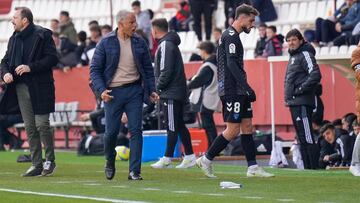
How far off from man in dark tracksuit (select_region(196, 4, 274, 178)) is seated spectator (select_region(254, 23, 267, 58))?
956 cm

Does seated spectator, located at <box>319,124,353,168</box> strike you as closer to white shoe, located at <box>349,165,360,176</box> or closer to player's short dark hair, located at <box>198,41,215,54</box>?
white shoe, located at <box>349,165,360,176</box>

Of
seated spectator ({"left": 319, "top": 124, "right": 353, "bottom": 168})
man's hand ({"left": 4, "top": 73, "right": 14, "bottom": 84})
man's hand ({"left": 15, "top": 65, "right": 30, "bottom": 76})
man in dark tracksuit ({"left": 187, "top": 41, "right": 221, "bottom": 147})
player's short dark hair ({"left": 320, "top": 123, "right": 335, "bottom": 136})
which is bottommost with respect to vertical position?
seated spectator ({"left": 319, "top": 124, "right": 353, "bottom": 168})

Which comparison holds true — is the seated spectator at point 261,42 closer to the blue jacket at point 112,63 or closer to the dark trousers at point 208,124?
the dark trousers at point 208,124

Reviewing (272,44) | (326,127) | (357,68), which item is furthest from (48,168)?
(272,44)

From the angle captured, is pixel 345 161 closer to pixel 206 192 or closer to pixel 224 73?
pixel 224 73

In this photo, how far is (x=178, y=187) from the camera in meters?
15.2

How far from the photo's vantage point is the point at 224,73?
55.6 feet

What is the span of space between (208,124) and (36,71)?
6.04 metres

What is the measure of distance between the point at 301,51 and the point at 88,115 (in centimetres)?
941

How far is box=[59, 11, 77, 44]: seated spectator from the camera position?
32.1 metres

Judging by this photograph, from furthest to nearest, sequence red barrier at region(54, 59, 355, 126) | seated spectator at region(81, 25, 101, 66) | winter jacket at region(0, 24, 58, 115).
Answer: seated spectator at region(81, 25, 101, 66) < red barrier at region(54, 59, 355, 126) < winter jacket at region(0, 24, 58, 115)

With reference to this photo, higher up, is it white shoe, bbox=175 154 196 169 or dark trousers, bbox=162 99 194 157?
dark trousers, bbox=162 99 194 157

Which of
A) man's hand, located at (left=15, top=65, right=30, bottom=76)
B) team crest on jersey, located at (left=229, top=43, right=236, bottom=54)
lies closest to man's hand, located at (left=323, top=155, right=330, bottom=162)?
team crest on jersey, located at (left=229, top=43, right=236, bottom=54)

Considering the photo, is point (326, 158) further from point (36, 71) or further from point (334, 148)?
point (36, 71)
